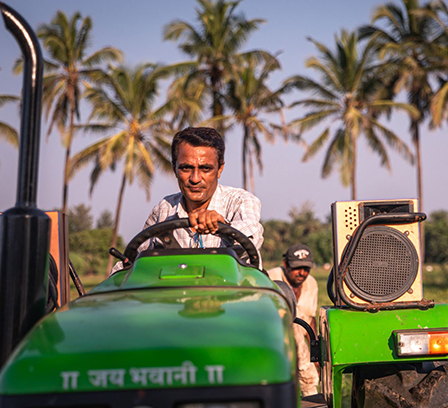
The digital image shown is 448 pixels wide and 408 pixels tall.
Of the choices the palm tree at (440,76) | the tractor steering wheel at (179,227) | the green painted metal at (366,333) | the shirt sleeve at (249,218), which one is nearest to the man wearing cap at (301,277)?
the shirt sleeve at (249,218)

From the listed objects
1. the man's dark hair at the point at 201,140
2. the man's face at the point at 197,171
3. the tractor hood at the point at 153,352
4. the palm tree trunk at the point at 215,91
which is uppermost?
the palm tree trunk at the point at 215,91

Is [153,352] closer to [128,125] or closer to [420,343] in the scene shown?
[420,343]

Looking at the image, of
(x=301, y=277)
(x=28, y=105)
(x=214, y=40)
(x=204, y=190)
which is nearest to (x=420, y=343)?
(x=204, y=190)

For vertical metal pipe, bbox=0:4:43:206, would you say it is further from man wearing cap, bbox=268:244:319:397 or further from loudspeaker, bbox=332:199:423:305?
man wearing cap, bbox=268:244:319:397

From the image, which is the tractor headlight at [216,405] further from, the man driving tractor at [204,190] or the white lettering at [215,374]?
the man driving tractor at [204,190]

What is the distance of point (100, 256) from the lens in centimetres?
5450

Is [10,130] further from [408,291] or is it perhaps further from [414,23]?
[408,291]

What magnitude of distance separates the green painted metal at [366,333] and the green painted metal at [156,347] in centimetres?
113

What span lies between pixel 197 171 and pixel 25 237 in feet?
5.43

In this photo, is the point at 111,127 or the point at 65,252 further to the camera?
the point at 111,127

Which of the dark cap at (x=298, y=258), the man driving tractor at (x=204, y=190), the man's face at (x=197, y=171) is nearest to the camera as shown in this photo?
the man driving tractor at (x=204, y=190)

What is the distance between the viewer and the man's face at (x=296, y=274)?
23.5 ft

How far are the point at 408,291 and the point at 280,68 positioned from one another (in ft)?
101

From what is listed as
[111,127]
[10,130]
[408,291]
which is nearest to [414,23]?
[111,127]
